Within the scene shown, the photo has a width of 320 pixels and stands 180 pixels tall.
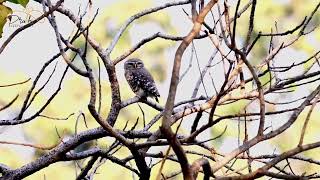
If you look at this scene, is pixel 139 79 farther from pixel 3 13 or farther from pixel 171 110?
pixel 171 110

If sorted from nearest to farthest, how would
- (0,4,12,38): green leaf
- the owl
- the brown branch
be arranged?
the brown branch, (0,4,12,38): green leaf, the owl

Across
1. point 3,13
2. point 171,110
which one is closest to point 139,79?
point 3,13

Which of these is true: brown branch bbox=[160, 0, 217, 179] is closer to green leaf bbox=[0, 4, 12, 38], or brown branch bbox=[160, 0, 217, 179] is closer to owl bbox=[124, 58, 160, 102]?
green leaf bbox=[0, 4, 12, 38]

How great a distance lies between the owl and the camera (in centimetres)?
472

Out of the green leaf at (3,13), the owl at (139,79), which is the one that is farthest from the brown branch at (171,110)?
the owl at (139,79)

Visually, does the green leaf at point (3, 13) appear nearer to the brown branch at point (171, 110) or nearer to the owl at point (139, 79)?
the brown branch at point (171, 110)

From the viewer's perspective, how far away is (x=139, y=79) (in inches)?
199

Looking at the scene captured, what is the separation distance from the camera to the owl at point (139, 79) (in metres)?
4.72

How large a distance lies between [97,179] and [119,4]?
275 cm

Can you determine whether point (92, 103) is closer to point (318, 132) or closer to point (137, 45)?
point (137, 45)

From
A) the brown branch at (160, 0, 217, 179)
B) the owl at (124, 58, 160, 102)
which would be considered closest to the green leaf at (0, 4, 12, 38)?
the brown branch at (160, 0, 217, 179)

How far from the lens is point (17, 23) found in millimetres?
1726

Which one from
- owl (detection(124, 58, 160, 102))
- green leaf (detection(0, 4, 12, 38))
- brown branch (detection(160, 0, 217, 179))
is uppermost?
owl (detection(124, 58, 160, 102))

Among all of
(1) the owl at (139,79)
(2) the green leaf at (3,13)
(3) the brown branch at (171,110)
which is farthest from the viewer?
(1) the owl at (139,79)
